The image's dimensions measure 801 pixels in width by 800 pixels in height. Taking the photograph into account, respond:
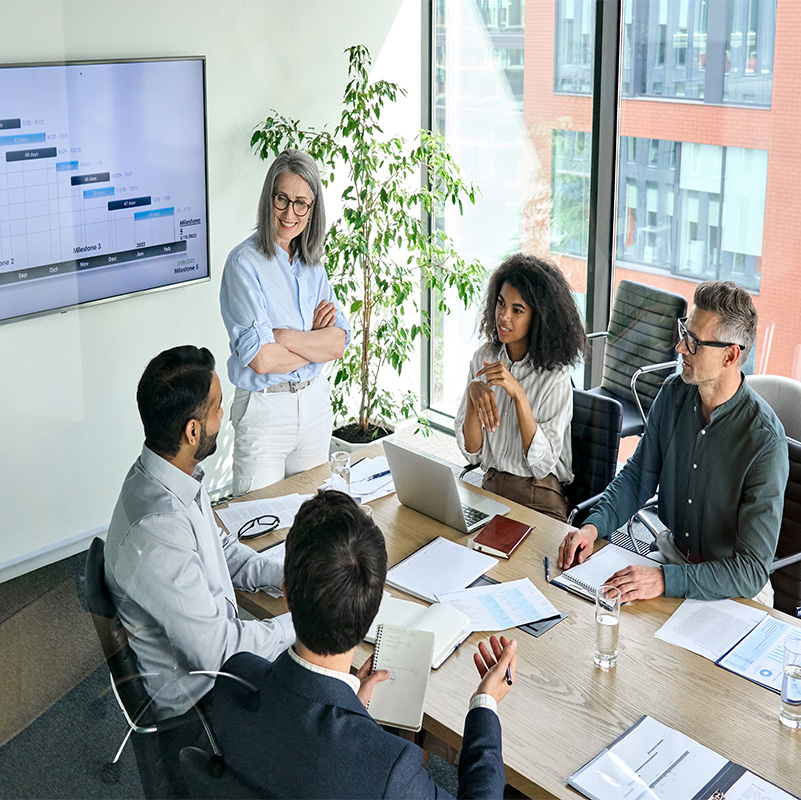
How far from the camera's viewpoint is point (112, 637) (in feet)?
6.56

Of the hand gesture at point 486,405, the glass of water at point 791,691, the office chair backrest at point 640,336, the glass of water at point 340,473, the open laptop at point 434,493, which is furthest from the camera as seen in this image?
the office chair backrest at point 640,336

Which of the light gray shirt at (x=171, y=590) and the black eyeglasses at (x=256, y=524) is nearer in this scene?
the light gray shirt at (x=171, y=590)

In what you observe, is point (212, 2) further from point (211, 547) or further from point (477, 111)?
point (211, 547)

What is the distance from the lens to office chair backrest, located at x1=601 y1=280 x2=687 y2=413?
3.91 metres

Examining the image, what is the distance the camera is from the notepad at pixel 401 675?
1.76 meters

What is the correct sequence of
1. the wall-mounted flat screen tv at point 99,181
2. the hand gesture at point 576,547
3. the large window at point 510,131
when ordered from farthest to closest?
the large window at point 510,131 < the wall-mounted flat screen tv at point 99,181 < the hand gesture at point 576,547

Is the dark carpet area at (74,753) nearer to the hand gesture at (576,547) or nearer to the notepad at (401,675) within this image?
the notepad at (401,675)

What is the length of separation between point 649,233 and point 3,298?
2.72 metres

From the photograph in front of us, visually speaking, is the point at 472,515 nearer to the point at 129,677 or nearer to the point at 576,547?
the point at 576,547

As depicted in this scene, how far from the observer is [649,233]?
162 inches

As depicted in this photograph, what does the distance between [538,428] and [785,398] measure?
0.87 meters

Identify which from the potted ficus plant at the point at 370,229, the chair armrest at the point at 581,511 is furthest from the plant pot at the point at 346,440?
the chair armrest at the point at 581,511

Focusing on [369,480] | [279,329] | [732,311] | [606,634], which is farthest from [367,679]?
[279,329]

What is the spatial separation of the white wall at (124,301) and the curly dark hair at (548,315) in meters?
1.69
